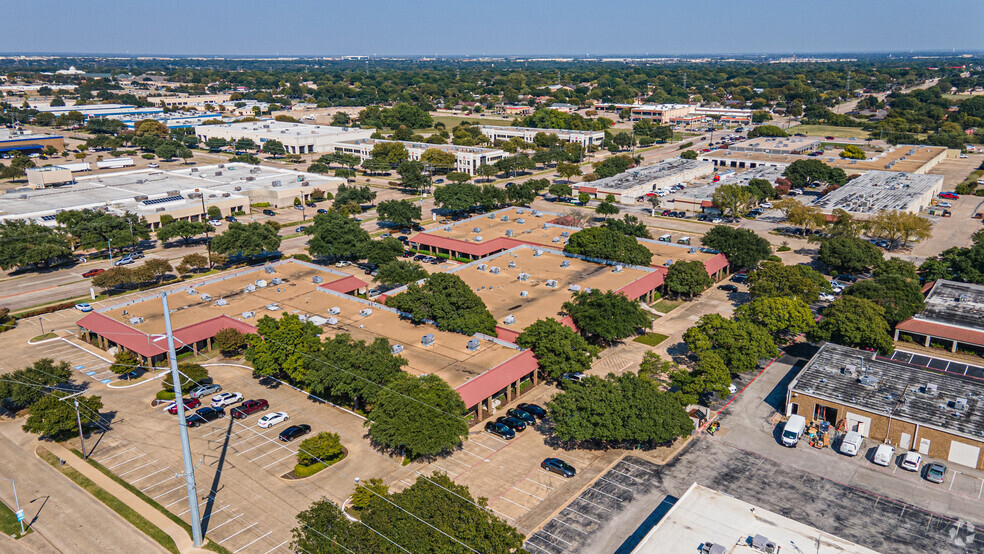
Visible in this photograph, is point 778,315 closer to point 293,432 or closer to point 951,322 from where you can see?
point 951,322

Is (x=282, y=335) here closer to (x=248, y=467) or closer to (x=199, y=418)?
(x=199, y=418)

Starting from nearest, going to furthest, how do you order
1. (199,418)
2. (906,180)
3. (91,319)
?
1. (199,418)
2. (91,319)
3. (906,180)

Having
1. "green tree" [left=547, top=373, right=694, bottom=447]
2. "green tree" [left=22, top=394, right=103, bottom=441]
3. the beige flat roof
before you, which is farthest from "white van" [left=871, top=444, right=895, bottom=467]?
"green tree" [left=22, top=394, right=103, bottom=441]

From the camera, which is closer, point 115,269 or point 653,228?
point 115,269

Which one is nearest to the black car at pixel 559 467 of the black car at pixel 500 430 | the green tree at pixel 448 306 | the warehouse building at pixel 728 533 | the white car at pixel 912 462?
the black car at pixel 500 430

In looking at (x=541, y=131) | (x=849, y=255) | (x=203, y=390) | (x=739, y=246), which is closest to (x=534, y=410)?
(x=203, y=390)

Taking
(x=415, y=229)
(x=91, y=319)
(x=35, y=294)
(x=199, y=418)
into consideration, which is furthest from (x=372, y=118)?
(x=199, y=418)
